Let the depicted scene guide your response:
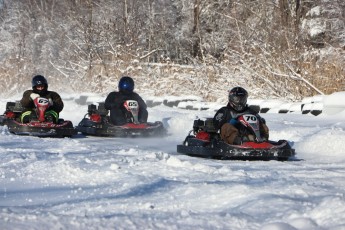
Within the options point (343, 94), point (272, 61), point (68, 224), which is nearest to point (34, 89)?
point (343, 94)

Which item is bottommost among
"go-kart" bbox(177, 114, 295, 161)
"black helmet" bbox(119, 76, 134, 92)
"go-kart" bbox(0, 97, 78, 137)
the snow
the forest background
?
the snow

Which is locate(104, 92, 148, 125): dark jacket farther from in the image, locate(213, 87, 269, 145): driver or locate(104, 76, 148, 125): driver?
locate(213, 87, 269, 145): driver

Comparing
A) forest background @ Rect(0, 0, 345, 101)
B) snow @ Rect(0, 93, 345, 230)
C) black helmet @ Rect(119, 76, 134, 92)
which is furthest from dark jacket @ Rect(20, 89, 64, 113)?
forest background @ Rect(0, 0, 345, 101)

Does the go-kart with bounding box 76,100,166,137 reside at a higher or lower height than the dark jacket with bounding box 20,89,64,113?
lower

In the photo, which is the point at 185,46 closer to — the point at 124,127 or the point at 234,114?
the point at 124,127

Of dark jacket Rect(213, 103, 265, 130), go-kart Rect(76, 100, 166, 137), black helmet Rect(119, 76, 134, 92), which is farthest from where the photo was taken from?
black helmet Rect(119, 76, 134, 92)

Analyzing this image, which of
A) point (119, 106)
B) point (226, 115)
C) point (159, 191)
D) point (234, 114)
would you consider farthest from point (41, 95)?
point (159, 191)

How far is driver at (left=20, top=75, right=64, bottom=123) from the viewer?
12.3 metres

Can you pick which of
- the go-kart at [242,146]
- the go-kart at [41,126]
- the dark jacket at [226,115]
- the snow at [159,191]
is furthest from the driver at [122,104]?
the dark jacket at [226,115]

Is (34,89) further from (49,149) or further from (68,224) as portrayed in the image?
(68,224)

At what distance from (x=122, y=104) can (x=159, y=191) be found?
7320 millimetres

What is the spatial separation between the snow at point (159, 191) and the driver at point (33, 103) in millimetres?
2539

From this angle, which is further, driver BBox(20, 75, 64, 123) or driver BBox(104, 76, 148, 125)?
driver BBox(104, 76, 148, 125)

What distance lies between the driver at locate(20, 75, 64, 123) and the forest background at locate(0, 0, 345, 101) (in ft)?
20.8
